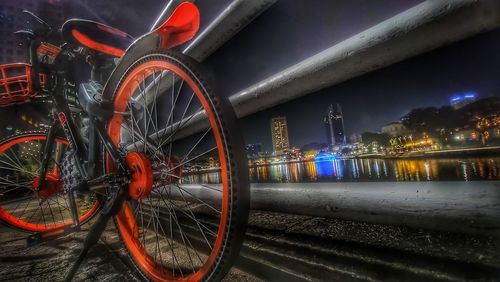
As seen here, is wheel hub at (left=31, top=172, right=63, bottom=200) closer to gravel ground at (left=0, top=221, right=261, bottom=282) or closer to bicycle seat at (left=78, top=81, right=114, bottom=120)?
gravel ground at (left=0, top=221, right=261, bottom=282)

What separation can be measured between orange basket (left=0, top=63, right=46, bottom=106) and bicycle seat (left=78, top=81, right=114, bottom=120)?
1.96ft

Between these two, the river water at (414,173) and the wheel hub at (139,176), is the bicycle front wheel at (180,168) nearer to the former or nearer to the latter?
the wheel hub at (139,176)

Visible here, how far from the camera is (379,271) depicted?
104 centimetres

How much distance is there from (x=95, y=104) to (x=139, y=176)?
24.1 inches

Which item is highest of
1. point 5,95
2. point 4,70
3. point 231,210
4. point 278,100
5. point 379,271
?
point 4,70

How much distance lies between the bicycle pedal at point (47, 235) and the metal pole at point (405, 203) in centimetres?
123

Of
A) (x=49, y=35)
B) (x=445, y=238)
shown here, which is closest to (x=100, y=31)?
(x=49, y=35)

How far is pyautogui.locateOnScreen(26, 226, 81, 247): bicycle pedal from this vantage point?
1748mm

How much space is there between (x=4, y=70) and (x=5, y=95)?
7.9 inches

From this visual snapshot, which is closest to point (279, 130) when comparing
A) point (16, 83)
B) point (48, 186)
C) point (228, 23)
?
point (228, 23)

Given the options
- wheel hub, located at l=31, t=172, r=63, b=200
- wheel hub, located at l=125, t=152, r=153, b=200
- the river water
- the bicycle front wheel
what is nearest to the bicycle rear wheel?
wheel hub, located at l=31, t=172, r=63, b=200

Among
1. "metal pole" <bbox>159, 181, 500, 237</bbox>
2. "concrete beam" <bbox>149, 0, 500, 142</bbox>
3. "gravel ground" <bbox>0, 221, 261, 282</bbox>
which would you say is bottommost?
"gravel ground" <bbox>0, 221, 261, 282</bbox>

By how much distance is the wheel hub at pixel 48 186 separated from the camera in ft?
7.23

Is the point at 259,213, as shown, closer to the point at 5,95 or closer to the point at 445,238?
the point at 445,238
